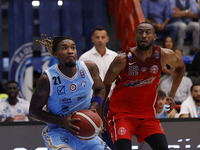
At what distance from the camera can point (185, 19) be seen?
788cm

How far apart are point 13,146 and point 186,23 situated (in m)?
4.89

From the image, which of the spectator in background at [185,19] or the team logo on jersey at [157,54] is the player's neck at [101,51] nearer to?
the team logo on jersey at [157,54]

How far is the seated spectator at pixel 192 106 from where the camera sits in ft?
19.0

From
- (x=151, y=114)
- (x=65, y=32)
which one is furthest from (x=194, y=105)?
(x=65, y=32)

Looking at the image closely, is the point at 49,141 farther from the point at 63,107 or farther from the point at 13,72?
the point at 13,72

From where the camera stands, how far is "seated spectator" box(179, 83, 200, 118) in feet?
19.0

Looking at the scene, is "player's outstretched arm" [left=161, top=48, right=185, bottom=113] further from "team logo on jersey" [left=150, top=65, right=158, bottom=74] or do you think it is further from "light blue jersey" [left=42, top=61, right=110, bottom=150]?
"light blue jersey" [left=42, top=61, right=110, bottom=150]

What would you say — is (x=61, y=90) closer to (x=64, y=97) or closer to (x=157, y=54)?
(x=64, y=97)

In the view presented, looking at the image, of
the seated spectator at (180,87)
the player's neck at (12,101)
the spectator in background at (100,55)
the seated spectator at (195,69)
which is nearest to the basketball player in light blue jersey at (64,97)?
the spectator in background at (100,55)

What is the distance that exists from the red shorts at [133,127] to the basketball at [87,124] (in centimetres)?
58

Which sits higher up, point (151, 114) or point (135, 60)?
point (135, 60)

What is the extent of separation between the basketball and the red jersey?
2.42 ft

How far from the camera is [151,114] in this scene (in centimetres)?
412

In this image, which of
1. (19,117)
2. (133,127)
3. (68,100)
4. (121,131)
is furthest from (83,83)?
(19,117)
